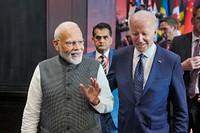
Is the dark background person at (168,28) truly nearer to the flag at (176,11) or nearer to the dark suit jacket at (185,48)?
the flag at (176,11)

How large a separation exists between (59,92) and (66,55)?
0.23 metres

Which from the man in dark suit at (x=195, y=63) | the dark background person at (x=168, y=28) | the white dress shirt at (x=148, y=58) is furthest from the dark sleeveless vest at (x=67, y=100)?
the dark background person at (x=168, y=28)

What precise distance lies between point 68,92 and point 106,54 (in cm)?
110

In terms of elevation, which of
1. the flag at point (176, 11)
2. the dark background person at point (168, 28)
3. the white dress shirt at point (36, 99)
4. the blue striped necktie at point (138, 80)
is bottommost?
the white dress shirt at point (36, 99)

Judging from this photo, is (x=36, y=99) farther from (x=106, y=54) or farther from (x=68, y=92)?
(x=106, y=54)

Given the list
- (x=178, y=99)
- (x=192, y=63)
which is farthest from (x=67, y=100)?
(x=192, y=63)

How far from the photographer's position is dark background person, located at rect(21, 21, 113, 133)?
208 cm

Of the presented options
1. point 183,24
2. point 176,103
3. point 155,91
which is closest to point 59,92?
point 155,91

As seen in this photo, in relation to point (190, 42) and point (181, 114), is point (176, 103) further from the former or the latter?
point (190, 42)

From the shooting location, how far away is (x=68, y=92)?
209cm

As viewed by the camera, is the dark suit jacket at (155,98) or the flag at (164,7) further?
the flag at (164,7)

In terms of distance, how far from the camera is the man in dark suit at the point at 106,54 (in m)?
2.91

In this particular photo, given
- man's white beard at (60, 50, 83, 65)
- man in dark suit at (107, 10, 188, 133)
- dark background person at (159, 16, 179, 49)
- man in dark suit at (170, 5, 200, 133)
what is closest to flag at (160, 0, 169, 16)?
dark background person at (159, 16, 179, 49)

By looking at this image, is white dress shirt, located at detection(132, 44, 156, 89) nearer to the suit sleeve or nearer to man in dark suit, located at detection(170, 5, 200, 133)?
the suit sleeve
